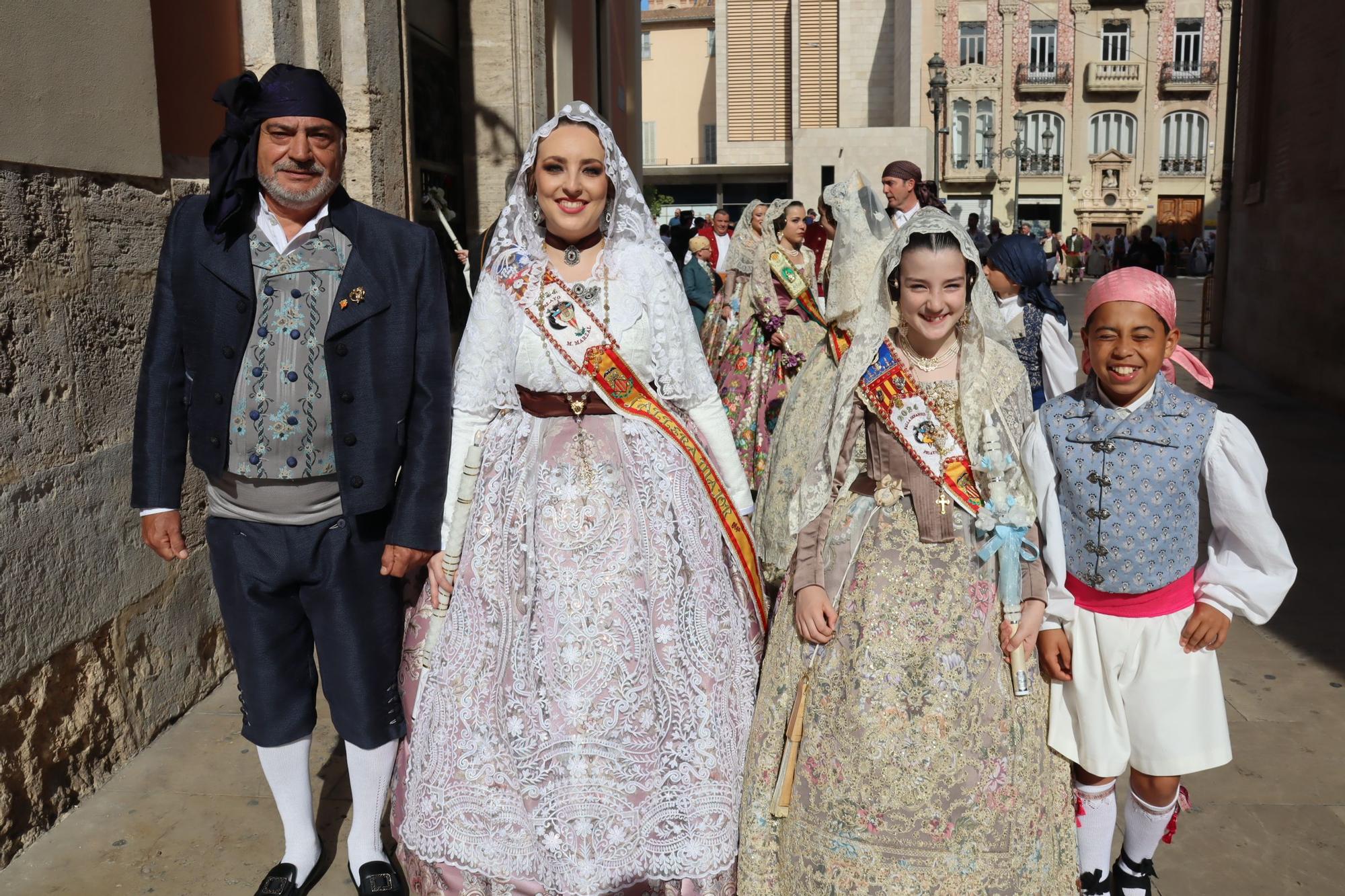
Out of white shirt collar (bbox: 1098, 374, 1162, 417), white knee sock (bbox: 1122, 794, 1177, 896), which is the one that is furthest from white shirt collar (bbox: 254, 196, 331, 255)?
white knee sock (bbox: 1122, 794, 1177, 896)

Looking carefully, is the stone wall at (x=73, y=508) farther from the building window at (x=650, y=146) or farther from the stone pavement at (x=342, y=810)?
the building window at (x=650, y=146)

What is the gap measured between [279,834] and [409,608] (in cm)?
86

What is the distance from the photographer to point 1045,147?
3859 centimetres

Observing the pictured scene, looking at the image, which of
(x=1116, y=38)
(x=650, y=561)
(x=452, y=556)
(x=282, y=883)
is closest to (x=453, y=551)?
(x=452, y=556)

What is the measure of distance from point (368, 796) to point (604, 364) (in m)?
1.26

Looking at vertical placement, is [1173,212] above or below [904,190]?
above

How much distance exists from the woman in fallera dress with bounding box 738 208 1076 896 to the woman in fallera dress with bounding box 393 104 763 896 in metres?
0.19

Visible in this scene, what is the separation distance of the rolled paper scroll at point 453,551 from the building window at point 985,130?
127 feet

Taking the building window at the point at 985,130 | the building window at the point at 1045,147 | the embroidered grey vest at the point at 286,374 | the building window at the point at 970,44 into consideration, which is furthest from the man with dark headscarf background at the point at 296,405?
the building window at the point at 970,44

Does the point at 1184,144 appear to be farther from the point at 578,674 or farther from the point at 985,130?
the point at 578,674

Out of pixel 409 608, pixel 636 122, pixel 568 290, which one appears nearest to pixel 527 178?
pixel 568 290

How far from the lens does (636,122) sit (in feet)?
49.8

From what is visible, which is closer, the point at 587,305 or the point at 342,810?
the point at 587,305

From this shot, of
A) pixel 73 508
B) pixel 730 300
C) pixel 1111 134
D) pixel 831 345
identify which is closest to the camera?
pixel 73 508
